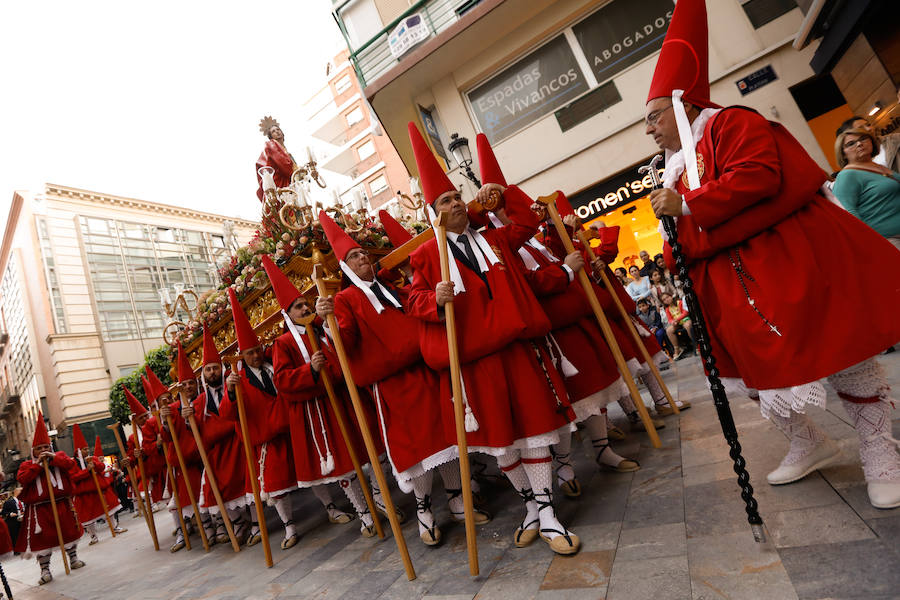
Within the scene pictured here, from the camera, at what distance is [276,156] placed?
7.05 meters

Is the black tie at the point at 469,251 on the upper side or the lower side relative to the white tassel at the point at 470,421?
upper

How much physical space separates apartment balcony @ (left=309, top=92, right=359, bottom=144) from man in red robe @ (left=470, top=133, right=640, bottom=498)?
32.7m

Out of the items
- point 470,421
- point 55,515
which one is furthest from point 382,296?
point 55,515

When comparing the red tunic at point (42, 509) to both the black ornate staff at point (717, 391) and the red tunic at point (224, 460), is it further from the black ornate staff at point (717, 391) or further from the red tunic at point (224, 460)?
the black ornate staff at point (717, 391)

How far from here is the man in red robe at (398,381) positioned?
314 cm

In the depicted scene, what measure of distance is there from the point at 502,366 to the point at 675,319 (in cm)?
658

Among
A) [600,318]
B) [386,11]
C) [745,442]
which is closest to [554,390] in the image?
[600,318]

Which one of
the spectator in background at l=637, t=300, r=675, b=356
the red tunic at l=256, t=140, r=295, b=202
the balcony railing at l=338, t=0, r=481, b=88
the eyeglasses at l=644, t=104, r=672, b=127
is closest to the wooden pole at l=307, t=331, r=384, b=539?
the eyeglasses at l=644, t=104, r=672, b=127

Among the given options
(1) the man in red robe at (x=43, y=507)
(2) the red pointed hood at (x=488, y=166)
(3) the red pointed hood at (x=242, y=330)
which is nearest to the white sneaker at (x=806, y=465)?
(2) the red pointed hood at (x=488, y=166)

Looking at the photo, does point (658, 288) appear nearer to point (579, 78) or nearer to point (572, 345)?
point (579, 78)

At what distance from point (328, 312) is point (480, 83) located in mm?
10498

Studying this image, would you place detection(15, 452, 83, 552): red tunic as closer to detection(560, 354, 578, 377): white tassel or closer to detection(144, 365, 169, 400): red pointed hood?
detection(144, 365, 169, 400): red pointed hood

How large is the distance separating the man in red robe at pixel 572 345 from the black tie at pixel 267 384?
299cm

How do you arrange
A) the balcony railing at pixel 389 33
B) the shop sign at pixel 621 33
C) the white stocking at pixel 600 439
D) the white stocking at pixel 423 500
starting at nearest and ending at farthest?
the white stocking at pixel 423 500, the white stocking at pixel 600 439, the shop sign at pixel 621 33, the balcony railing at pixel 389 33
